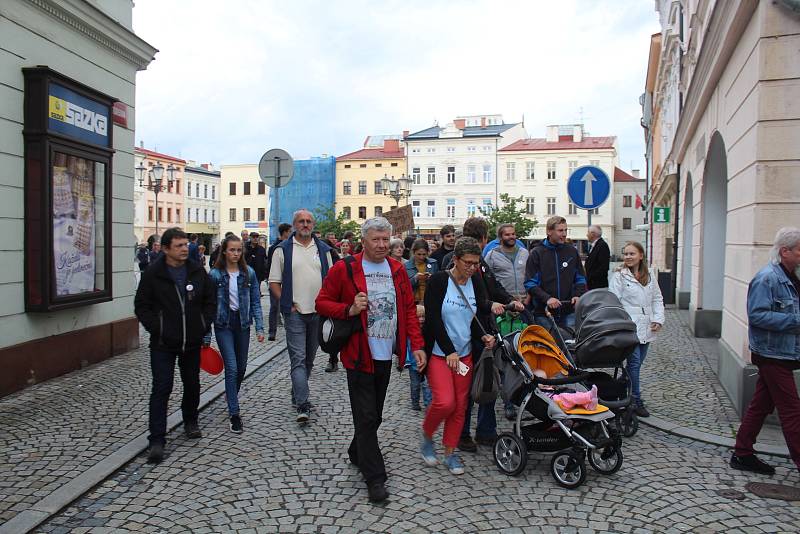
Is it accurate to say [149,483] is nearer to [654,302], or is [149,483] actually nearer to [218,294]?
[218,294]

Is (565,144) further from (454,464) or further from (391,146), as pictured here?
(454,464)

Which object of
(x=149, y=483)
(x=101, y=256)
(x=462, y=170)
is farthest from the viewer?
→ (x=462, y=170)

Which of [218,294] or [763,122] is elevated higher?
[763,122]

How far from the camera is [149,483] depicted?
5031 millimetres

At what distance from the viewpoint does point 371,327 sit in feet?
16.1

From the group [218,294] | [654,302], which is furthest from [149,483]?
[654,302]

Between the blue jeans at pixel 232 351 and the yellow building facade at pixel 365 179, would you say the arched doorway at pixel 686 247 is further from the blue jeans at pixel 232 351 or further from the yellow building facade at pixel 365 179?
the yellow building facade at pixel 365 179

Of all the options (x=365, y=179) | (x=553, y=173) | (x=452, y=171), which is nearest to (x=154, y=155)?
(x=365, y=179)

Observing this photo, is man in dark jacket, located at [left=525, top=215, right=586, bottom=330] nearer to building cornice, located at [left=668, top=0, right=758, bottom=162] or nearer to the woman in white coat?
the woman in white coat

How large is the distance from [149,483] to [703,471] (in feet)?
14.0

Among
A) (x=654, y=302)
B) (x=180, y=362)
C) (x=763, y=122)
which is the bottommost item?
(x=180, y=362)

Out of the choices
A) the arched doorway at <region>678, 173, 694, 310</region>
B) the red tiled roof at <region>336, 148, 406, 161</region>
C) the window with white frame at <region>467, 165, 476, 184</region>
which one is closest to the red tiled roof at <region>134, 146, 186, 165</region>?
the red tiled roof at <region>336, 148, 406, 161</region>

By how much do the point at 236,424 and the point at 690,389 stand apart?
209 inches

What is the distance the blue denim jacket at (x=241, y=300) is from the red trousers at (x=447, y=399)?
1.97 meters
